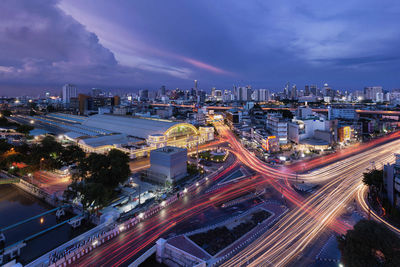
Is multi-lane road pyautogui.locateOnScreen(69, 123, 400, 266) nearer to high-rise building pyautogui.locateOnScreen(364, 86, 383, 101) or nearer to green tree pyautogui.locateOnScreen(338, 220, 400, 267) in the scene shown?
green tree pyautogui.locateOnScreen(338, 220, 400, 267)

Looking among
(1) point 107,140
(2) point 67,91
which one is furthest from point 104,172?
(2) point 67,91

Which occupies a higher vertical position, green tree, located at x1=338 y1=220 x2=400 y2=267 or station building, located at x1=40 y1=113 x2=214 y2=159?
station building, located at x1=40 y1=113 x2=214 y2=159

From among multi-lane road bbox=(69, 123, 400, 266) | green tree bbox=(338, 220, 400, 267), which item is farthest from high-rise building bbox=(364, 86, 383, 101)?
green tree bbox=(338, 220, 400, 267)

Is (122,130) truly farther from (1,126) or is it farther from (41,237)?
(1,126)

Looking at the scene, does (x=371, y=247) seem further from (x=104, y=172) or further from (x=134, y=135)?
(x=134, y=135)

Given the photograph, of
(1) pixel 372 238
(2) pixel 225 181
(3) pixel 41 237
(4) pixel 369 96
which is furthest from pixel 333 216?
(4) pixel 369 96

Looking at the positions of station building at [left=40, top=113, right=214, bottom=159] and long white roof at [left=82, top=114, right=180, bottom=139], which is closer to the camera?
station building at [left=40, top=113, right=214, bottom=159]
